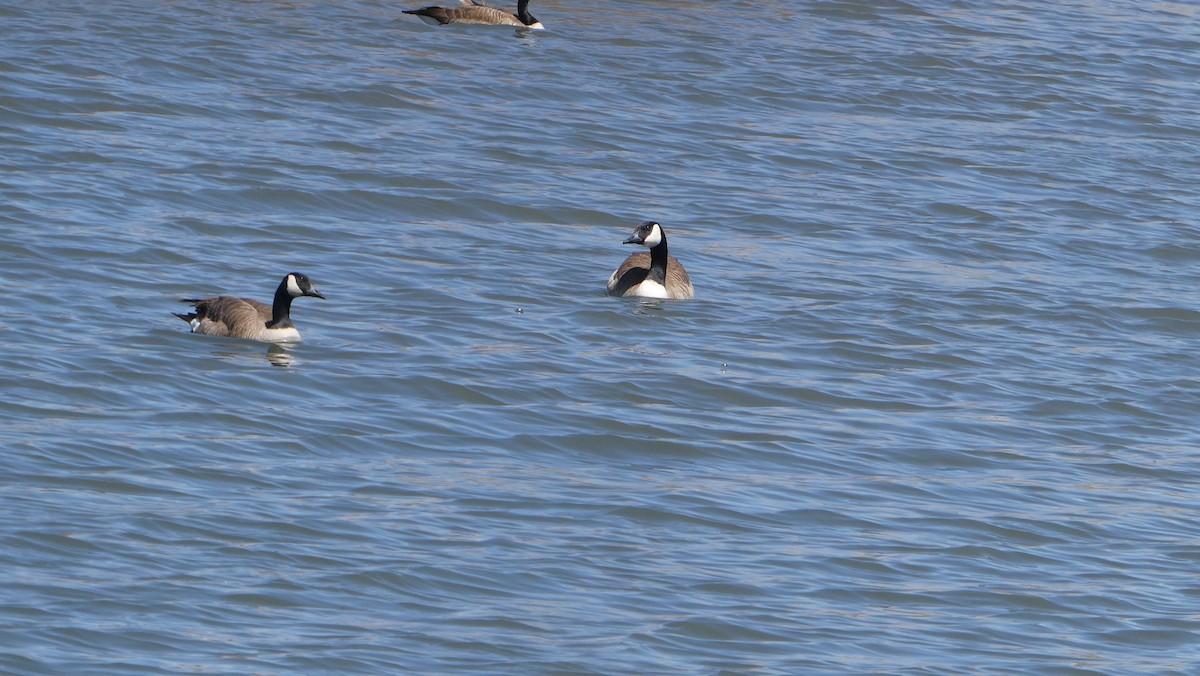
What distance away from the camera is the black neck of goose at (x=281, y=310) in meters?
13.6

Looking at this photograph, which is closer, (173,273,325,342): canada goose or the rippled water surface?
the rippled water surface

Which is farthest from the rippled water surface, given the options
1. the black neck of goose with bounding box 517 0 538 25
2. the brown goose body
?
the black neck of goose with bounding box 517 0 538 25

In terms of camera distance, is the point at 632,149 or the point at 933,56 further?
the point at 933,56

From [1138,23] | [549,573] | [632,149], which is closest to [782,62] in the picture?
[632,149]

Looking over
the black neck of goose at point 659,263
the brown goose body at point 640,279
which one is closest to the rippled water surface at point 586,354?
the brown goose body at point 640,279

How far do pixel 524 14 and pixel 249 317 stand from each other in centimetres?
1419

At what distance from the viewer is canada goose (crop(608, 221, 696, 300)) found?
52.3 feet

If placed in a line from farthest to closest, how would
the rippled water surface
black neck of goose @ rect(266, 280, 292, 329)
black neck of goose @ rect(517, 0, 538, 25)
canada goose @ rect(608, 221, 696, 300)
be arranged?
black neck of goose @ rect(517, 0, 538, 25) → canada goose @ rect(608, 221, 696, 300) → black neck of goose @ rect(266, 280, 292, 329) → the rippled water surface

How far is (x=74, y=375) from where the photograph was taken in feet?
40.1

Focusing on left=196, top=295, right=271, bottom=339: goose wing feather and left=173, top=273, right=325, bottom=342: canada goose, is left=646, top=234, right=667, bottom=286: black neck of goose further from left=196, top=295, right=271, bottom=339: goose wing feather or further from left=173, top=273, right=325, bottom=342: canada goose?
left=196, top=295, right=271, bottom=339: goose wing feather

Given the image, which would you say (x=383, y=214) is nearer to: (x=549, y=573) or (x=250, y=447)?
(x=250, y=447)

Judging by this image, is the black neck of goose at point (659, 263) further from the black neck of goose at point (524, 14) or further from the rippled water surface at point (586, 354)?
the black neck of goose at point (524, 14)

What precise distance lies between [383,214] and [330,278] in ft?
7.43

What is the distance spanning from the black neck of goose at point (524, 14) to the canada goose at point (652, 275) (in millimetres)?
11188
